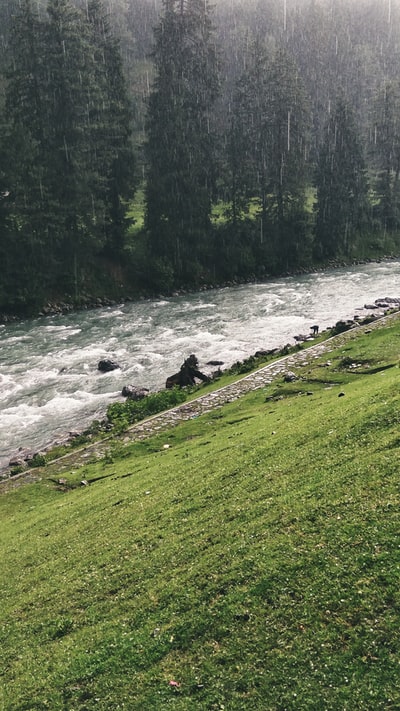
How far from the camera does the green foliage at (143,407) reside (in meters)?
29.3

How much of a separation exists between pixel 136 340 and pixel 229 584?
40.5 metres

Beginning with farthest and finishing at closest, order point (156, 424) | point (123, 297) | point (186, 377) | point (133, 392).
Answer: point (123, 297) → point (186, 377) → point (133, 392) → point (156, 424)

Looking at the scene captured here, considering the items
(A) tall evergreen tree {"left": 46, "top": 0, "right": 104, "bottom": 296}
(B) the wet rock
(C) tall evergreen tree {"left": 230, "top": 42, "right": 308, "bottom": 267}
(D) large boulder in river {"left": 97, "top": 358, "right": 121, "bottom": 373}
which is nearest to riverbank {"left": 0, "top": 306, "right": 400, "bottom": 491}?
(B) the wet rock

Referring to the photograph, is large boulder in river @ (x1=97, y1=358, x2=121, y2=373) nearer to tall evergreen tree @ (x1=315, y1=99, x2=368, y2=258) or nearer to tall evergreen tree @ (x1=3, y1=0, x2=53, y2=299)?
tall evergreen tree @ (x1=3, y1=0, x2=53, y2=299)

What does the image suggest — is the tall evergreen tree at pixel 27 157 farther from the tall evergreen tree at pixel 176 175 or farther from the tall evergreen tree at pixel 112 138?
the tall evergreen tree at pixel 176 175

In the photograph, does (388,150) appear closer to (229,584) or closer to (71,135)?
(71,135)

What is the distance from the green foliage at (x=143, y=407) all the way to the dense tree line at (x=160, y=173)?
3614 cm

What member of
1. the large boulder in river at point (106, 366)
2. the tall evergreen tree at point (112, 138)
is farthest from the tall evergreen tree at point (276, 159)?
the large boulder in river at point (106, 366)

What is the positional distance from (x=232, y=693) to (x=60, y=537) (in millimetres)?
8856

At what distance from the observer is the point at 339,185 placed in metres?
97.6

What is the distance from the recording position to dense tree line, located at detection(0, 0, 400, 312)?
67.0m

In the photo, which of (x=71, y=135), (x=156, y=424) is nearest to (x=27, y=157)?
(x=71, y=135)

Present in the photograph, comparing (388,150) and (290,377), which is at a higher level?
(388,150)

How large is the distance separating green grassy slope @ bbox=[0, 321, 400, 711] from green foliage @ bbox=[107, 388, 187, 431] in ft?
37.5
